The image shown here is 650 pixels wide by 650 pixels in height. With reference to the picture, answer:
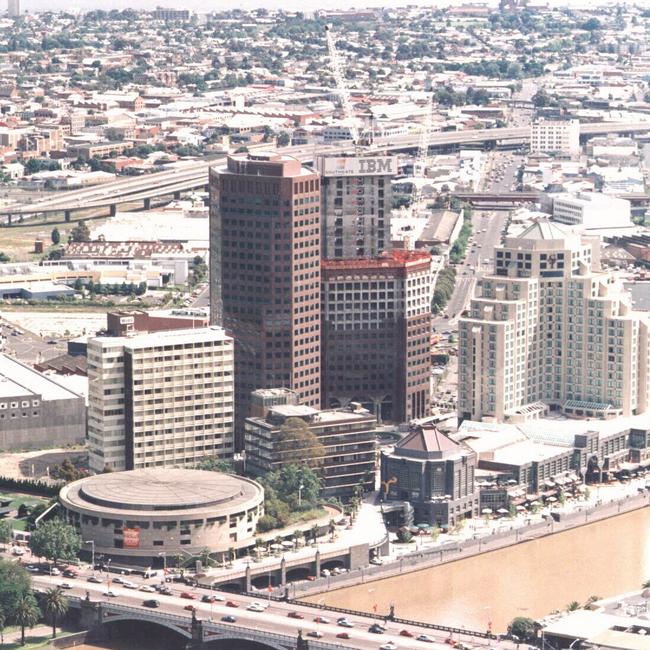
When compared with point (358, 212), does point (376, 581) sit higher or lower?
lower

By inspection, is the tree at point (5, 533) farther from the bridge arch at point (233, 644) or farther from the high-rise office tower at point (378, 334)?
the high-rise office tower at point (378, 334)

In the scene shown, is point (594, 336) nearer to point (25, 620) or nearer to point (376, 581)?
point (376, 581)

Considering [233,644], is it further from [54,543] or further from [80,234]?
[80,234]

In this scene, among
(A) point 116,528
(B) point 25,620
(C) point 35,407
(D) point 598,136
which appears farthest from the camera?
(D) point 598,136

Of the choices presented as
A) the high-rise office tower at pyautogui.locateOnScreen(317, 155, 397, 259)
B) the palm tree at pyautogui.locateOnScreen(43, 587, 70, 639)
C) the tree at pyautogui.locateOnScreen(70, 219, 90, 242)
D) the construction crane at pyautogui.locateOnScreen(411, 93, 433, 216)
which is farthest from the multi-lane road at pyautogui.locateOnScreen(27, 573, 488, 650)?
the construction crane at pyautogui.locateOnScreen(411, 93, 433, 216)

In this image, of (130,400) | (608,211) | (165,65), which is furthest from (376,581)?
(165,65)

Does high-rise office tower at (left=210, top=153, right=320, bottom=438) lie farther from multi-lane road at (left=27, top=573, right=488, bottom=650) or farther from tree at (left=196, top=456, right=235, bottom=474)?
multi-lane road at (left=27, top=573, right=488, bottom=650)
